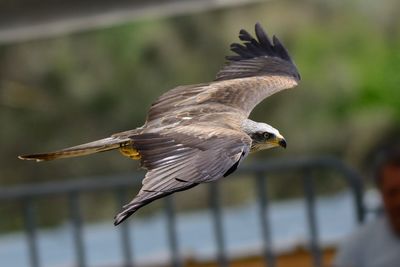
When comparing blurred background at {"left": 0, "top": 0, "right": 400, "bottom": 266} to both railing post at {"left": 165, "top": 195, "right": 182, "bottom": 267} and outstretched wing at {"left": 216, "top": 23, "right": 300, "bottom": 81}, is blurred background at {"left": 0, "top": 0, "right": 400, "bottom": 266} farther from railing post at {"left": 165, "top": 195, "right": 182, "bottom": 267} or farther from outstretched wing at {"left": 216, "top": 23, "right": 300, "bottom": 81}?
outstretched wing at {"left": 216, "top": 23, "right": 300, "bottom": 81}

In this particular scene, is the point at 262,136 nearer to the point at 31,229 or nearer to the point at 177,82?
the point at 31,229

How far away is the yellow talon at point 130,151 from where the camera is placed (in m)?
2.26

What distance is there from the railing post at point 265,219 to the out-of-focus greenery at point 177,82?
5180 millimetres

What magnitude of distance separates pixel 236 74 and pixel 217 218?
123 inches

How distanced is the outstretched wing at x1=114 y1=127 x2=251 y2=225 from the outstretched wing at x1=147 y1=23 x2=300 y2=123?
163 millimetres

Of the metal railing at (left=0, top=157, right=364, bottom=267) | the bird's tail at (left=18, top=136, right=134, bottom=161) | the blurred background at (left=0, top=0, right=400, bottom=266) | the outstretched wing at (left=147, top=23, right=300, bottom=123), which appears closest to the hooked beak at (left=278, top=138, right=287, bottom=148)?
the outstretched wing at (left=147, top=23, right=300, bottom=123)

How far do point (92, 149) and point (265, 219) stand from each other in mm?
3969

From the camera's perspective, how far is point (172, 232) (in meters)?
6.26

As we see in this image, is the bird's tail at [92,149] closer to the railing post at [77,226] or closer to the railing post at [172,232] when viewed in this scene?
the railing post at [77,226]

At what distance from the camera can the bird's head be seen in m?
2.45

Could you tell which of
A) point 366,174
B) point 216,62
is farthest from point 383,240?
point 366,174

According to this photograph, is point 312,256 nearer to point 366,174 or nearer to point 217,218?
point 217,218

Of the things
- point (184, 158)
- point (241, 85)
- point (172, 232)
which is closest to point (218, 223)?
point (172, 232)

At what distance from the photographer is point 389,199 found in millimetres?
5520
